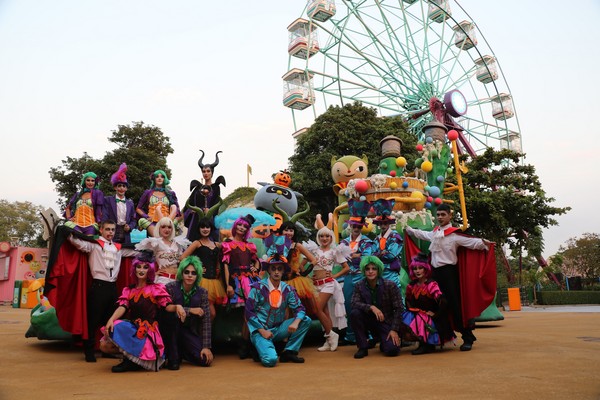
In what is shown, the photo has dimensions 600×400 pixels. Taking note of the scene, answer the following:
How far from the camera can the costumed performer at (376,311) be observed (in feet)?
15.6

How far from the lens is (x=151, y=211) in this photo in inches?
254

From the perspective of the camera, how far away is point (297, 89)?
2564cm

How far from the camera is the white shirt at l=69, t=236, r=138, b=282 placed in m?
4.91

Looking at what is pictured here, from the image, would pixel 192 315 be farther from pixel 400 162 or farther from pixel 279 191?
pixel 400 162

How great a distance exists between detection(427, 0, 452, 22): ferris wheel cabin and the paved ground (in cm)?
2564

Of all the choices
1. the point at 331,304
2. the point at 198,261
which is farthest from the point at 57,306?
the point at 331,304

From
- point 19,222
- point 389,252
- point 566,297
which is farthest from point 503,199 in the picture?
point 19,222

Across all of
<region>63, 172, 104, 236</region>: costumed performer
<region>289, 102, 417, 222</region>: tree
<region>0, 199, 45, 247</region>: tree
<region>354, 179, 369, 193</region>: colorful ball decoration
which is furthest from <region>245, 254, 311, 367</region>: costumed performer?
<region>0, 199, 45, 247</region>: tree

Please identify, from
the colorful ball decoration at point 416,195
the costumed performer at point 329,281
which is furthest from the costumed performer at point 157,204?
the colorful ball decoration at point 416,195

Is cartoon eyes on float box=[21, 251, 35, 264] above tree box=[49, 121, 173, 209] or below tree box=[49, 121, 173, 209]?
below

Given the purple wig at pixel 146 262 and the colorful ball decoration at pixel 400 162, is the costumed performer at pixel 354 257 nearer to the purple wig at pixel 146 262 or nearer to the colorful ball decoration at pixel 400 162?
the purple wig at pixel 146 262

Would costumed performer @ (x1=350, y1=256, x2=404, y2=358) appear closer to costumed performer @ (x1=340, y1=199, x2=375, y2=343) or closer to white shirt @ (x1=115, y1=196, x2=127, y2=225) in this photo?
costumed performer @ (x1=340, y1=199, x2=375, y2=343)

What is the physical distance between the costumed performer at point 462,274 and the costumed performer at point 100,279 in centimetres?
331

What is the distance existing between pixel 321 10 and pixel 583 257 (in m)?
22.3
